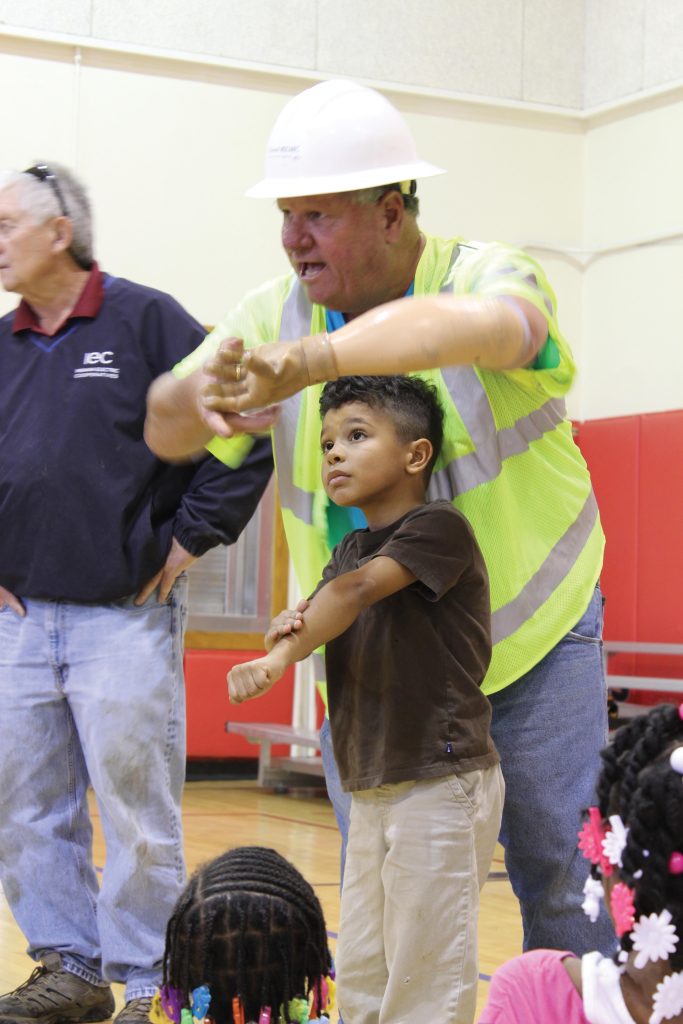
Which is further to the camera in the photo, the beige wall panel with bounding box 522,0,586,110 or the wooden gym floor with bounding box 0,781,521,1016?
the beige wall panel with bounding box 522,0,586,110

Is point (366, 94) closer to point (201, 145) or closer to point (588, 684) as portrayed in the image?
point (588, 684)

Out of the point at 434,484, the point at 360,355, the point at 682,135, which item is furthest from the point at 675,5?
the point at 360,355

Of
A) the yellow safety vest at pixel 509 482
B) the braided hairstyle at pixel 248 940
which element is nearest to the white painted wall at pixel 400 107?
the yellow safety vest at pixel 509 482

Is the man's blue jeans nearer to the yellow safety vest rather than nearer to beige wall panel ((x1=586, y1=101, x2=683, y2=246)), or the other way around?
the yellow safety vest

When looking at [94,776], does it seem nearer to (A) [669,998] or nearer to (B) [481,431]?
(B) [481,431]

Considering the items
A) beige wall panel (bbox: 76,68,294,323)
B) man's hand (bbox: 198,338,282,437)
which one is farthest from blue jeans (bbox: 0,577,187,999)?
beige wall panel (bbox: 76,68,294,323)

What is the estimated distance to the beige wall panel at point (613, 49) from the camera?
8.96 m

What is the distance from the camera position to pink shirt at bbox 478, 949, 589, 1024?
1.41 m

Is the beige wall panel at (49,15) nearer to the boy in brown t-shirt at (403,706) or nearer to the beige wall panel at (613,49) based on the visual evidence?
the beige wall panel at (613,49)

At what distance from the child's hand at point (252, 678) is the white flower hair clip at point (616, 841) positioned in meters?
0.84

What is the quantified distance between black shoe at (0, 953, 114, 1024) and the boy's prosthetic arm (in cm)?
183

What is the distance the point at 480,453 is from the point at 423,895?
678mm

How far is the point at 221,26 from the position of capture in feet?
27.9

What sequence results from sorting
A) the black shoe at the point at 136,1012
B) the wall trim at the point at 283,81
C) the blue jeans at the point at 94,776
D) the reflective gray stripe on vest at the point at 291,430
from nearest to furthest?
the reflective gray stripe on vest at the point at 291,430
the black shoe at the point at 136,1012
the blue jeans at the point at 94,776
the wall trim at the point at 283,81
